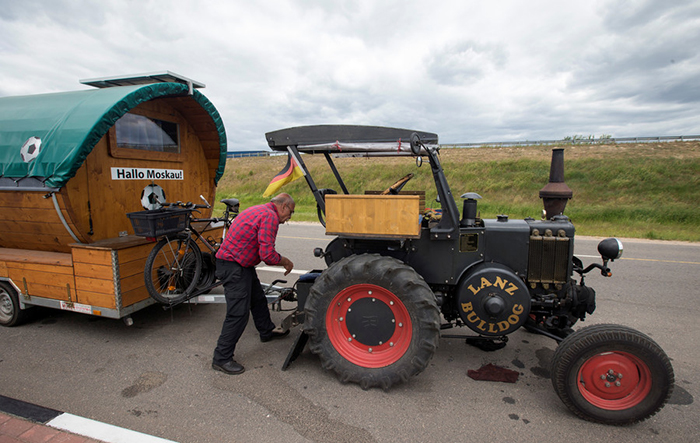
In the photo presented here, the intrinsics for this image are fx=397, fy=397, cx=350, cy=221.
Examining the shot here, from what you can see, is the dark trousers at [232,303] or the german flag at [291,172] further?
the dark trousers at [232,303]

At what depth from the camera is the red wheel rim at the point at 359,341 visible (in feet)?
10.9

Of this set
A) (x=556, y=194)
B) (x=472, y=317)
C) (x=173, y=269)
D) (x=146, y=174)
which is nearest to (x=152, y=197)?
(x=146, y=174)

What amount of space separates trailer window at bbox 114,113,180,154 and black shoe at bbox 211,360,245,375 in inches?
112

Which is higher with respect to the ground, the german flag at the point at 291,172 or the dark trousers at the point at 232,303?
the german flag at the point at 291,172

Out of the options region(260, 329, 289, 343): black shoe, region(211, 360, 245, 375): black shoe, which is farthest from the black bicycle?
region(211, 360, 245, 375): black shoe

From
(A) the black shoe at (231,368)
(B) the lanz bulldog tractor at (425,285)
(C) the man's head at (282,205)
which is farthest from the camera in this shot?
(C) the man's head at (282,205)

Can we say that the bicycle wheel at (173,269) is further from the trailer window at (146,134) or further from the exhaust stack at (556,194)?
the exhaust stack at (556,194)

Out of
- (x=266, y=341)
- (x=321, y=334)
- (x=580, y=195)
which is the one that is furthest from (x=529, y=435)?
(x=580, y=195)

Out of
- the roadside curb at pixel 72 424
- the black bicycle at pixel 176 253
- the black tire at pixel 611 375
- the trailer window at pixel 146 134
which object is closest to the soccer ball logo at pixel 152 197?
the black bicycle at pixel 176 253

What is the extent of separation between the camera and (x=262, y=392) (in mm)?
3299

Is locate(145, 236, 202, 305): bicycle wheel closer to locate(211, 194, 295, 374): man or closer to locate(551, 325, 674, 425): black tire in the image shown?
locate(211, 194, 295, 374): man

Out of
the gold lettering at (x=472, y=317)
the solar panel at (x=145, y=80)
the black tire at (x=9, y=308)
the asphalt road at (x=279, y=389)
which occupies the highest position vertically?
the solar panel at (x=145, y=80)

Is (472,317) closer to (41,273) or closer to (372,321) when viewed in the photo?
(372,321)

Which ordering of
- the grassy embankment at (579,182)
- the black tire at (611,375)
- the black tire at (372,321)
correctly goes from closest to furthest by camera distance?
1. the black tire at (611,375)
2. the black tire at (372,321)
3. the grassy embankment at (579,182)
